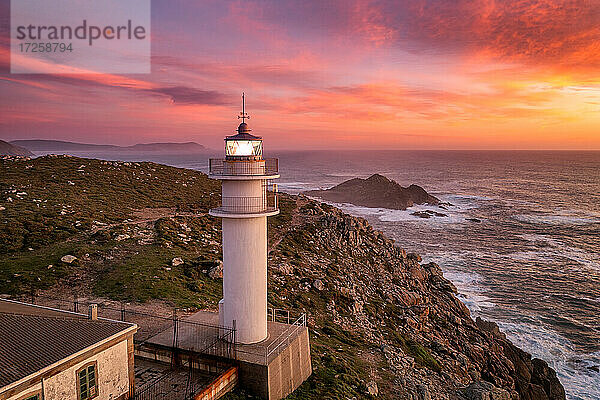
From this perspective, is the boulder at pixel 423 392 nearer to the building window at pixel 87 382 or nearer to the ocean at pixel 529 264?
the ocean at pixel 529 264

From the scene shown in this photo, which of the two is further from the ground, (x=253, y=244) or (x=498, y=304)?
(x=253, y=244)

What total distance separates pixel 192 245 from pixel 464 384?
1900cm

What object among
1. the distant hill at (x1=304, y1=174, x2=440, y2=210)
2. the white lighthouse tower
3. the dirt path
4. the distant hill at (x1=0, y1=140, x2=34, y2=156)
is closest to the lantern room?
the white lighthouse tower

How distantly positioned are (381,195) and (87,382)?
251ft

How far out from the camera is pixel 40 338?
9.45m

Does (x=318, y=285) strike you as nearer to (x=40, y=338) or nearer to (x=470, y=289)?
(x=470, y=289)

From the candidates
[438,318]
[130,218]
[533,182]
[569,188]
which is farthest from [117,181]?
[533,182]

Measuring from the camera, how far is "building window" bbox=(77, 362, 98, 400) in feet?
30.8

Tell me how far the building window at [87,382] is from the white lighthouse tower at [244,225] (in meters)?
4.39

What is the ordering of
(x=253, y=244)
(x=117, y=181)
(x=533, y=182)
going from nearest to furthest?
(x=253, y=244) → (x=117, y=181) → (x=533, y=182)

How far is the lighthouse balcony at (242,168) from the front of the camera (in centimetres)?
1227

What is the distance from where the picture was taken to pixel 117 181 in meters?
45.3

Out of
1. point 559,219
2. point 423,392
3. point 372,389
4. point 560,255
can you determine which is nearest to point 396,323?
point 423,392

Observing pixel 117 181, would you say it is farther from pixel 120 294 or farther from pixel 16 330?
pixel 16 330
